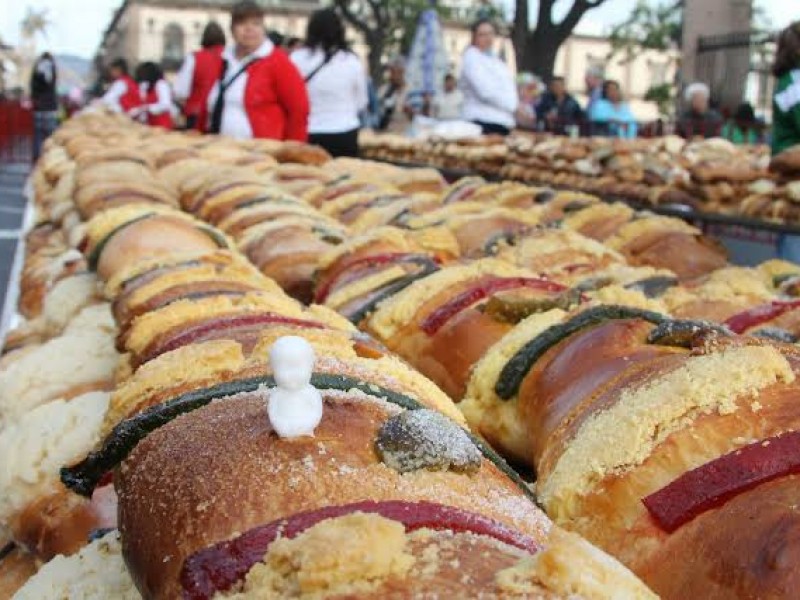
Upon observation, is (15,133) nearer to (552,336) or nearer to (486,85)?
(486,85)

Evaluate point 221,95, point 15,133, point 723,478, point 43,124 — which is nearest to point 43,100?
point 43,124

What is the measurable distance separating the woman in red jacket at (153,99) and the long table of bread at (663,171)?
744cm

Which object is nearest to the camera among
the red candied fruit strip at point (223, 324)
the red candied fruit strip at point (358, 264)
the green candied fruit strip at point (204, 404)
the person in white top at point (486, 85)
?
the green candied fruit strip at point (204, 404)

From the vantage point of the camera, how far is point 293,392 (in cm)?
113

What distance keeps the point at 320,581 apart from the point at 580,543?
246 millimetres

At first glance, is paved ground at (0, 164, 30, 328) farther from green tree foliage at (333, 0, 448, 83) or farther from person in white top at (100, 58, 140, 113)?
green tree foliage at (333, 0, 448, 83)

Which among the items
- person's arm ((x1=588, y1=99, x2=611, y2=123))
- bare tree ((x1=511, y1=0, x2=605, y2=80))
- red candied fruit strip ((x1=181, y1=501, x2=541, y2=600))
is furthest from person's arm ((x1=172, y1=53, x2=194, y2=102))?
bare tree ((x1=511, y1=0, x2=605, y2=80))

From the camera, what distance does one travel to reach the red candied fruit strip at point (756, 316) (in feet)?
7.24

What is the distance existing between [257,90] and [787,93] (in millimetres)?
4101

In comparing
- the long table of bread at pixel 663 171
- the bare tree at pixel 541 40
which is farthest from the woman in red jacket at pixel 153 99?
the bare tree at pixel 541 40

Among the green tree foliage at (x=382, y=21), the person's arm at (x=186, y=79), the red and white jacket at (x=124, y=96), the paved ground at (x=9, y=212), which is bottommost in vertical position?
the paved ground at (x=9, y=212)

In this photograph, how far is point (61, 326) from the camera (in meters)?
3.29

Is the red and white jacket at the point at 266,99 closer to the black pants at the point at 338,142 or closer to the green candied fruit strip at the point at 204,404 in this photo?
the black pants at the point at 338,142

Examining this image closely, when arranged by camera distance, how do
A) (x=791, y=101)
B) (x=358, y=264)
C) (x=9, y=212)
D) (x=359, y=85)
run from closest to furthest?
(x=358, y=264) < (x=791, y=101) < (x=359, y=85) < (x=9, y=212)
